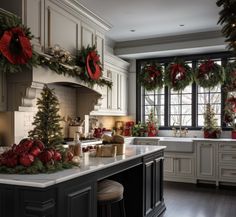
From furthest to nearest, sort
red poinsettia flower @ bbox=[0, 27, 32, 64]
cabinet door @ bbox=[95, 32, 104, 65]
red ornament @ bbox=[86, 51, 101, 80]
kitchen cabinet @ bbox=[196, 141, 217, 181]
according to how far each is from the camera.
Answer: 1. kitchen cabinet @ bbox=[196, 141, 217, 181]
2. cabinet door @ bbox=[95, 32, 104, 65]
3. red ornament @ bbox=[86, 51, 101, 80]
4. red poinsettia flower @ bbox=[0, 27, 32, 64]

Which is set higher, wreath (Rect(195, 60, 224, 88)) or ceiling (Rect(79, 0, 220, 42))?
ceiling (Rect(79, 0, 220, 42))

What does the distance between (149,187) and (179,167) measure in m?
2.66

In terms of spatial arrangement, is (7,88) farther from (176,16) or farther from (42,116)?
(176,16)

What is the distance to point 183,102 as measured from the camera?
23.8ft

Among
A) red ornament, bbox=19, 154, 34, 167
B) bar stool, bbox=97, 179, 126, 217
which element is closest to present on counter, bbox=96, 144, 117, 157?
bar stool, bbox=97, 179, 126, 217

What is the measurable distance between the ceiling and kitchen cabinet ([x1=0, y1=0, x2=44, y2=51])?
1.09 metres

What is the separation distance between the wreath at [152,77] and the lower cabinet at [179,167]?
163 cm

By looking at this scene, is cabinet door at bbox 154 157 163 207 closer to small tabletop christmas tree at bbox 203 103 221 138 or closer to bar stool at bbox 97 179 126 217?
bar stool at bbox 97 179 126 217

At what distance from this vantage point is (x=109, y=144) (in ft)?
10.9

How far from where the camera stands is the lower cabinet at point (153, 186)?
372 cm

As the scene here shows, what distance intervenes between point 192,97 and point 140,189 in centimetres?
399

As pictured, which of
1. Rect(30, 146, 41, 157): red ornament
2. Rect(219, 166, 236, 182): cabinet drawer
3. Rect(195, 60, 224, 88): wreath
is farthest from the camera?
Rect(195, 60, 224, 88): wreath

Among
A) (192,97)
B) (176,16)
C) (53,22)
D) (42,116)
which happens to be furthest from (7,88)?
(192,97)

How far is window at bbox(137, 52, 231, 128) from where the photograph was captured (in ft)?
22.6
